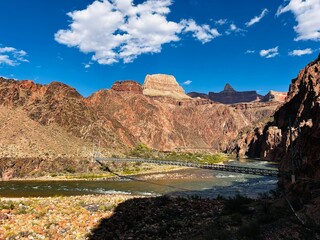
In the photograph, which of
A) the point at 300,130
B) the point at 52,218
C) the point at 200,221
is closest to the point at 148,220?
the point at 200,221

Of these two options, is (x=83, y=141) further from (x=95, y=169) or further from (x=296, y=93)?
(x=296, y=93)

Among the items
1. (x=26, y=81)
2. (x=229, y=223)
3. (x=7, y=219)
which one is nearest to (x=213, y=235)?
(x=229, y=223)

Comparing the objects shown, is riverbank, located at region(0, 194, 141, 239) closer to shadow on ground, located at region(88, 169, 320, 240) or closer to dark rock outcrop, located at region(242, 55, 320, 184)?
shadow on ground, located at region(88, 169, 320, 240)

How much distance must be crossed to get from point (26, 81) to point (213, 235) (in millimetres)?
100855

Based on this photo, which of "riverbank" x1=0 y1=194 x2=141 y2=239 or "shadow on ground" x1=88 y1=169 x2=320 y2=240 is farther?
"riverbank" x1=0 y1=194 x2=141 y2=239

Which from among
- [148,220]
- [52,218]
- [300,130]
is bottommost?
[52,218]

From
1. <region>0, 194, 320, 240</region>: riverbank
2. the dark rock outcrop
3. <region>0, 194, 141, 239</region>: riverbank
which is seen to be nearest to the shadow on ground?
<region>0, 194, 320, 240</region>: riverbank

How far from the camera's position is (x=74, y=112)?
103m

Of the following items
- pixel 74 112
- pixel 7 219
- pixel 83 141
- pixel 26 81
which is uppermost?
pixel 26 81

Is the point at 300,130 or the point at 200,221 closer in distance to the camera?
the point at 200,221

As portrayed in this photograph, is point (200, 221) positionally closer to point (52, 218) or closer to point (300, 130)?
point (52, 218)

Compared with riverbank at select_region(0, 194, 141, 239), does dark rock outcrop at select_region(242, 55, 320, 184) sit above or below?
above

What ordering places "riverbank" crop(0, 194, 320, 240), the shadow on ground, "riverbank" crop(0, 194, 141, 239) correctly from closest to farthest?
the shadow on ground < "riverbank" crop(0, 194, 320, 240) < "riverbank" crop(0, 194, 141, 239)

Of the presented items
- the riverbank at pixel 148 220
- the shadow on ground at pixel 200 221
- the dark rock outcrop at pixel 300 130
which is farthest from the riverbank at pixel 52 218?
the dark rock outcrop at pixel 300 130
